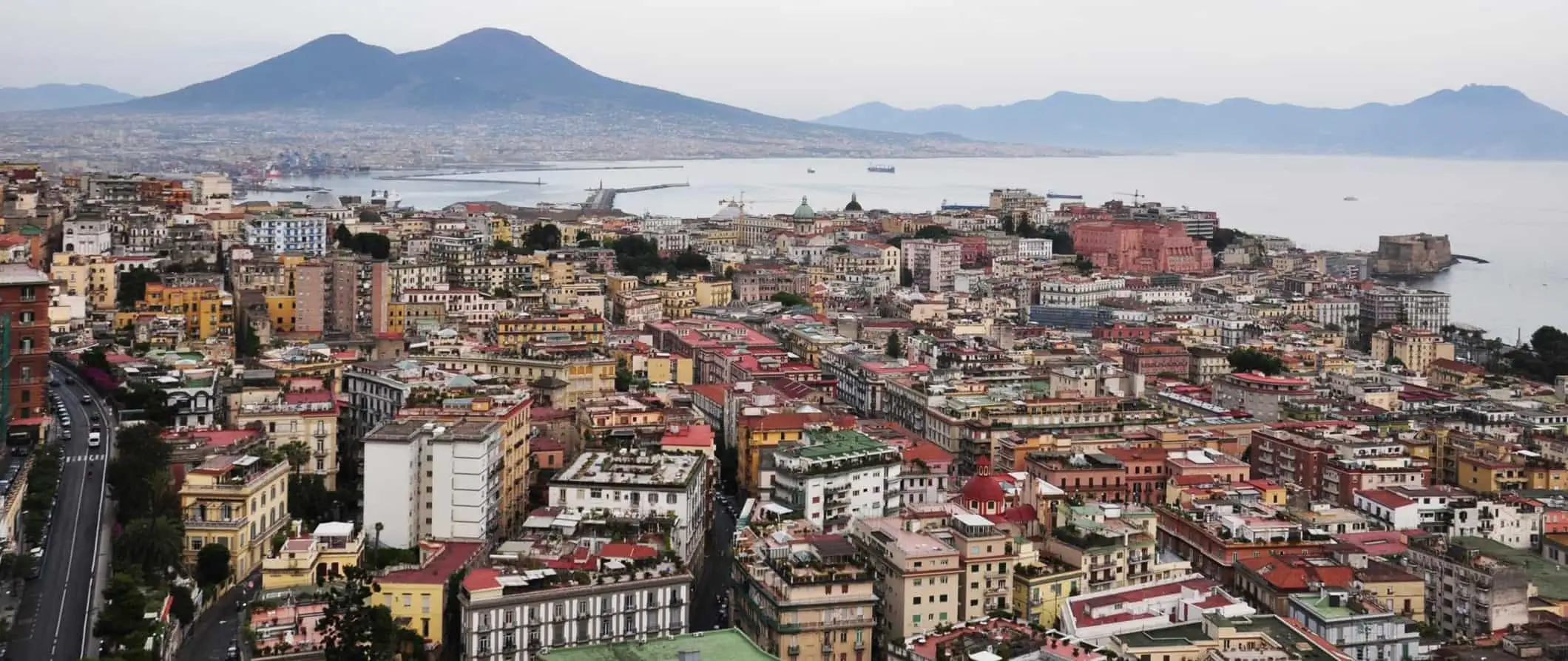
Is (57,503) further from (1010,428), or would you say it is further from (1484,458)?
(1484,458)

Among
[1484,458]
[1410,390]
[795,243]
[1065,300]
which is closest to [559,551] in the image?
[1484,458]

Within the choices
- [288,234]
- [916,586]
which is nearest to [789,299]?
[288,234]

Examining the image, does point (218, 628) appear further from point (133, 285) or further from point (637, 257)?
point (637, 257)

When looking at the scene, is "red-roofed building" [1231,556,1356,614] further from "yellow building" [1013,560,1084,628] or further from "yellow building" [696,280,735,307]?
"yellow building" [696,280,735,307]

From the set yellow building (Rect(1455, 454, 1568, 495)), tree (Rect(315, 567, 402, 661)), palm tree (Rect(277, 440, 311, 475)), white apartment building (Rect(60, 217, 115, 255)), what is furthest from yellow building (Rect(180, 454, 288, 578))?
white apartment building (Rect(60, 217, 115, 255))

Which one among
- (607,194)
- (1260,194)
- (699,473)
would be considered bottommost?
(699,473)
